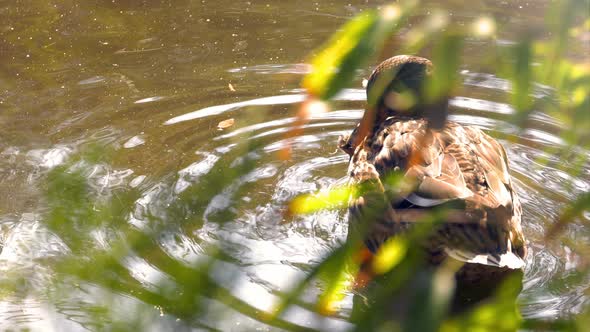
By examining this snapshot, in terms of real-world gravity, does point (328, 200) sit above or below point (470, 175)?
above

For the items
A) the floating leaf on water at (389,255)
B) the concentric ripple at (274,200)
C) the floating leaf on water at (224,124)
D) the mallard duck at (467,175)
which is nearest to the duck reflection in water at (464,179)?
the mallard duck at (467,175)

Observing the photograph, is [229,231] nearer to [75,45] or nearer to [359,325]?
[359,325]

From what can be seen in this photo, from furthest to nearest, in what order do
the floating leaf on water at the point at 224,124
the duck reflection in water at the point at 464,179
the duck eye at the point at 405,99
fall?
1. the floating leaf on water at the point at 224,124
2. the duck reflection in water at the point at 464,179
3. the duck eye at the point at 405,99

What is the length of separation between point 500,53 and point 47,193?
0.67 m

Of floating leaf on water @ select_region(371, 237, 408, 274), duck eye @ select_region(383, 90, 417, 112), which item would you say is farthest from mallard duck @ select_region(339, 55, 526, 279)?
floating leaf on water @ select_region(371, 237, 408, 274)

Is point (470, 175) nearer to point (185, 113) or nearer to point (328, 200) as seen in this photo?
point (185, 113)

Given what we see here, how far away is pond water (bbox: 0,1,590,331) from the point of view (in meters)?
4.14

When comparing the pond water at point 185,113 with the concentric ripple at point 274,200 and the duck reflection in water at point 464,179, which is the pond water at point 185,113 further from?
the duck reflection in water at point 464,179

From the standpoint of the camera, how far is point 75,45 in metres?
7.80

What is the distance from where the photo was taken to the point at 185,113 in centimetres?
646

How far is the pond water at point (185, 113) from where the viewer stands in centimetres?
414

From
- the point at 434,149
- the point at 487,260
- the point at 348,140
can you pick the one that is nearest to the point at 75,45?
the point at 348,140

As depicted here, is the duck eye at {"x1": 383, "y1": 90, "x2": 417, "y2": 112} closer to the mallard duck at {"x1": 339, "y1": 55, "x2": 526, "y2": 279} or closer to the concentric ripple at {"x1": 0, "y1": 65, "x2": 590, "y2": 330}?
the concentric ripple at {"x1": 0, "y1": 65, "x2": 590, "y2": 330}

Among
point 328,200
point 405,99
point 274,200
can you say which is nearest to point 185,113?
point 274,200
